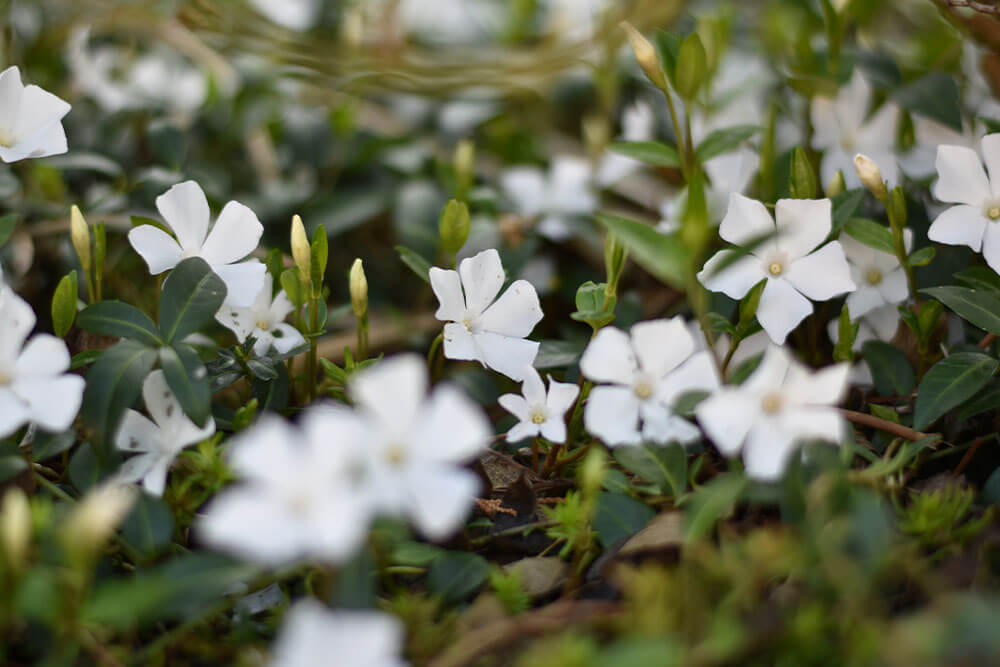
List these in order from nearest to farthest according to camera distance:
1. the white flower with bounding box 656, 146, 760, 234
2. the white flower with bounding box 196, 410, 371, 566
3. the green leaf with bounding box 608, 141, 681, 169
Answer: the white flower with bounding box 196, 410, 371, 566 < the green leaf with bounding box 608, 141, 681, 169 < the white flower with bounding box 656, 146, 760, 234

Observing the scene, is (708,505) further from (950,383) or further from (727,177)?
(727,177)

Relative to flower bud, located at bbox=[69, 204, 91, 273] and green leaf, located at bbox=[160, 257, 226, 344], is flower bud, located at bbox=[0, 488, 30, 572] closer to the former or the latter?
green leaf, located at bbox=[160, 257, 226, 344]

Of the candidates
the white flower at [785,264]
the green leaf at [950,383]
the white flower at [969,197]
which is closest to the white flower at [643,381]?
the white flower at [785,264]

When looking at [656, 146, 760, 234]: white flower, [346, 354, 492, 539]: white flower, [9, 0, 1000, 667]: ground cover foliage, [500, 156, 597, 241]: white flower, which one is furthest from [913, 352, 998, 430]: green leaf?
[500, 156, 597, 241]: white flower

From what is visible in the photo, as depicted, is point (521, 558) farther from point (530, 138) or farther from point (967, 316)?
point (530, 138)

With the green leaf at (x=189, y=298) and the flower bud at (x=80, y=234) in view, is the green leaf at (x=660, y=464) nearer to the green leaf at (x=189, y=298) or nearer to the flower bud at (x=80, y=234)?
the green leaf at (x=189, y=298)

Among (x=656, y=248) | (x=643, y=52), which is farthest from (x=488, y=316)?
(x=643, y=52)
